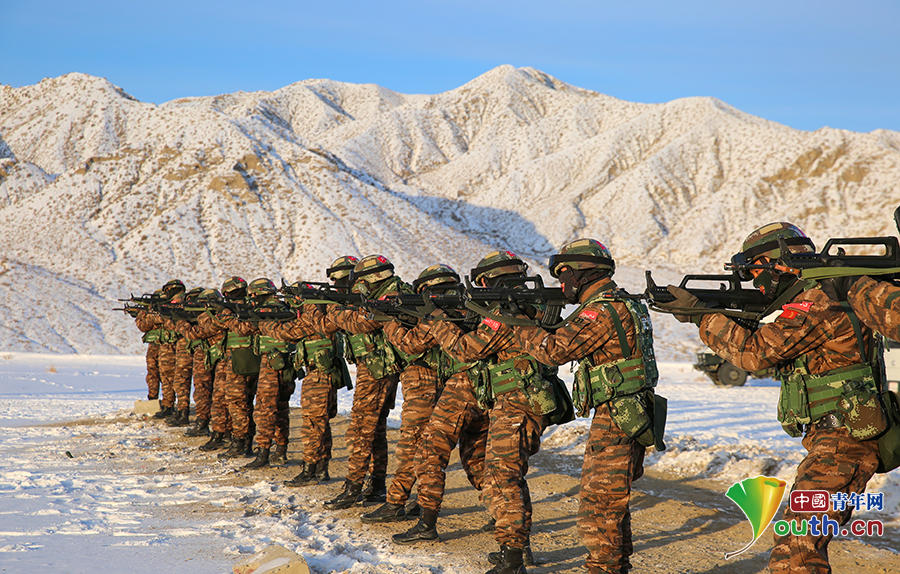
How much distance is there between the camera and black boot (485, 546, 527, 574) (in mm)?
4766

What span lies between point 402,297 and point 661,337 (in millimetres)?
35303

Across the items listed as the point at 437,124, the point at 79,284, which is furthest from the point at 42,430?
the point at 437,124

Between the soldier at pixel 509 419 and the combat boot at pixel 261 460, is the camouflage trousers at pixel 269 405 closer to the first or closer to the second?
the combat boot at pixel 261 460

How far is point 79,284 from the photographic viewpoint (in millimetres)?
38188

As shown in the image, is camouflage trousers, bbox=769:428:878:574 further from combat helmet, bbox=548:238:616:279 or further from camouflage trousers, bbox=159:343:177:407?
camouflage trousers, bbox=159:343:177:407

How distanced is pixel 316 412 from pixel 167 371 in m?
7.14

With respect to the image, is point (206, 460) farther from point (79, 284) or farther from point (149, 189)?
point (149, 189)

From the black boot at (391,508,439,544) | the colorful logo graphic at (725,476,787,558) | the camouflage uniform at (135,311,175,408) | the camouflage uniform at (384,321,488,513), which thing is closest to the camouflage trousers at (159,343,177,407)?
the camouflage uniform at (135,311,175,408)

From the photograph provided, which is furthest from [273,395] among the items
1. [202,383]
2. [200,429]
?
[200,429]

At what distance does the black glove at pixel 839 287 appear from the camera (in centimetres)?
354

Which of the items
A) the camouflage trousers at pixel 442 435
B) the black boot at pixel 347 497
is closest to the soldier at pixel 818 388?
the camouflage trousers at pixel 442 435

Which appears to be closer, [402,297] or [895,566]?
[895,566]

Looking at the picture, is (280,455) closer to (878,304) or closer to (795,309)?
(795,309)

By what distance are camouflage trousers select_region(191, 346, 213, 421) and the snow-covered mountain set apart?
23847 mm
